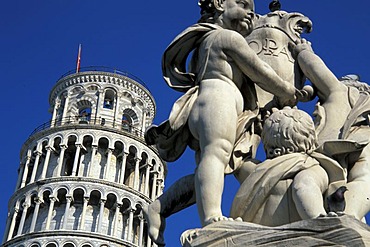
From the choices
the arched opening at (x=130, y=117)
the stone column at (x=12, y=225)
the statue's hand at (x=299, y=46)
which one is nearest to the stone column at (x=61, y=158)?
the stone column at (x=12, y=225)

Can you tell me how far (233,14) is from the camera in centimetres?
356

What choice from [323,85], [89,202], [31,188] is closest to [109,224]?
[89,202]

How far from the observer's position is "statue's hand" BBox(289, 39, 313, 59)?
3689mm

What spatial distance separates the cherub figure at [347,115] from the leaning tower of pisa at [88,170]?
122ft

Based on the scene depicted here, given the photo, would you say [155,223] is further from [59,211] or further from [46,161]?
[46,161]

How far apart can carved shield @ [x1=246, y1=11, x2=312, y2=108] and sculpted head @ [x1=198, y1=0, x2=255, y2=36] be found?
19cm

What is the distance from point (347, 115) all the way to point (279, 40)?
0.67 metres

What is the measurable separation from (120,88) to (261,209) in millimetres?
44904

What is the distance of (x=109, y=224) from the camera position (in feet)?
138

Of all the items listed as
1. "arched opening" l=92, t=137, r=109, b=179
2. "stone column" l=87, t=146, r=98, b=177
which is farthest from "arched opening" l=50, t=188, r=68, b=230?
"arched opening" l=92, t=137, r=109, b=179

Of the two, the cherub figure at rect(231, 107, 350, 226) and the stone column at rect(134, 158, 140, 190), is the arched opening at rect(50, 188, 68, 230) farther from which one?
the cherub figure at rect(231, 107, 350, 226)

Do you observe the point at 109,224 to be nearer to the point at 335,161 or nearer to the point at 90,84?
the point at 90,84

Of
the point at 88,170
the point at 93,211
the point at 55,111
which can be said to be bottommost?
the point at 93,211

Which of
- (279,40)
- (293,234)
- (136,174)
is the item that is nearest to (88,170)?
(136,174)
